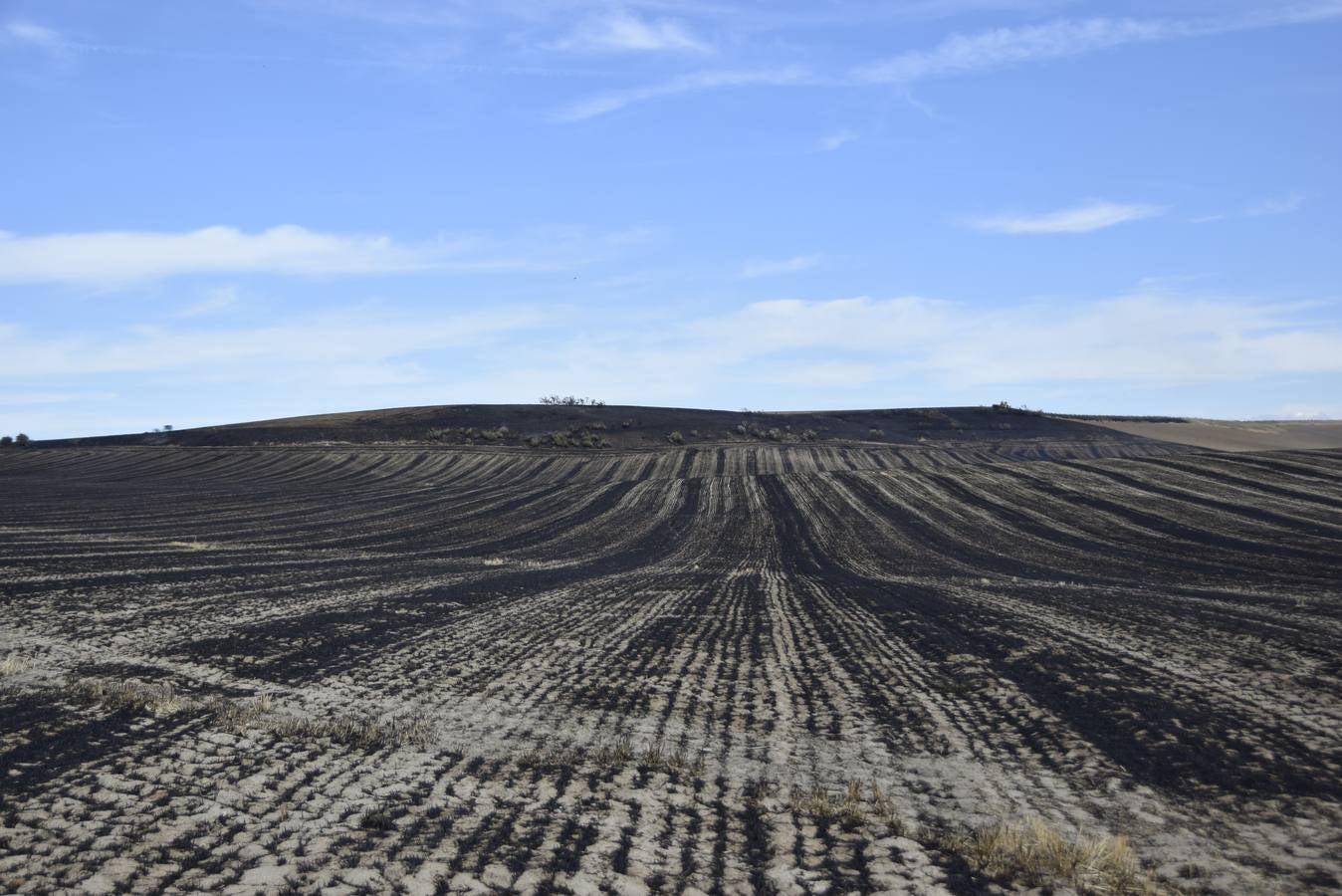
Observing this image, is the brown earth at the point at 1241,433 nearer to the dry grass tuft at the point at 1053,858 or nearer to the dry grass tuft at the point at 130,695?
the dry grass tuft at the point at 1053,858

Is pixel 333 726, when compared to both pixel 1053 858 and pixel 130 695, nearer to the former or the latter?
pixel 130 695

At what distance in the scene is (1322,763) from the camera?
791 centimetres

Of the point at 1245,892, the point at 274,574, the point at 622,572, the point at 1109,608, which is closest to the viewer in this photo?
the point at 1245,892

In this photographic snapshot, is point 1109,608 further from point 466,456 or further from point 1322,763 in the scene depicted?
point 466,456

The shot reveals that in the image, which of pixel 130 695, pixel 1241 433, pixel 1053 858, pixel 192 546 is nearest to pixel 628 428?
pixel 1241 433

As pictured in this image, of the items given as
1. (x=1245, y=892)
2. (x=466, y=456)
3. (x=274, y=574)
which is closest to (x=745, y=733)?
(x=1245, y=892)

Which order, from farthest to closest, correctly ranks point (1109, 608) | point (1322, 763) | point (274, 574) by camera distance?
1. point (274, 574)
2. point (1109, 608)
3. point (1322, 763)

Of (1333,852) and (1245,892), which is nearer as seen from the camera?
(1245,892)

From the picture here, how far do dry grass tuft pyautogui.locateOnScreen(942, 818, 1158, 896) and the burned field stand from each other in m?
0.03

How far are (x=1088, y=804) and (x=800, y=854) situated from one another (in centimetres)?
247

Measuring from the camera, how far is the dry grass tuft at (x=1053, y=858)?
5.76 meters

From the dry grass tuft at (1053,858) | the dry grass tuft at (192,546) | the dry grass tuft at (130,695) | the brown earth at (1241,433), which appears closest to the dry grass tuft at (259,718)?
the dry grass tuft at (130,695)

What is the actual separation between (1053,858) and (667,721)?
4.30 meters

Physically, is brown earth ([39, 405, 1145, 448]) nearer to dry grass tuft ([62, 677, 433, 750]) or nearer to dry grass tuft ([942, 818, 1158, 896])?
dry grass tuft ([62, 677, 433, 750])
